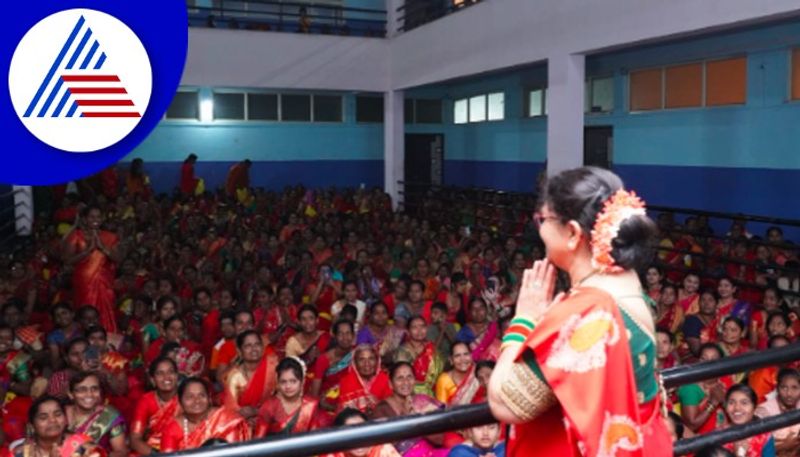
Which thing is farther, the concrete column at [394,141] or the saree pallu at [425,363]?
the concrete column at [394,141]

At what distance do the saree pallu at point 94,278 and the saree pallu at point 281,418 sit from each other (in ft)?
8.03

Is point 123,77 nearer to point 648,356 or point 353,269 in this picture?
point 648,356

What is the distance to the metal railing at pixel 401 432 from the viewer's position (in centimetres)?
116

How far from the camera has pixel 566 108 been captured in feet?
23.3

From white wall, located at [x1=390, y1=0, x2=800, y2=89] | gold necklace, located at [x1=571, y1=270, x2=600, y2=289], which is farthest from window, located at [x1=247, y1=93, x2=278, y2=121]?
gold necklace, located at [x1=571, y1=270, x2=600, y2=289]

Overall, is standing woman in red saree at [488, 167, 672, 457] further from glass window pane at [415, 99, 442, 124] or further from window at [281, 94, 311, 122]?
glass window pane at [415, 99, 442, 124]

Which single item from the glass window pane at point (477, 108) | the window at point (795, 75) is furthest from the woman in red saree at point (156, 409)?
the glass window pane at point (477, 108)

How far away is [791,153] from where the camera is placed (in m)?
7.57

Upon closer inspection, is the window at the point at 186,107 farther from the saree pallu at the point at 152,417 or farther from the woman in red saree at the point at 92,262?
the saree pallu at the point at 152,417

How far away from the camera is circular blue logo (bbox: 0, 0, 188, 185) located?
1.66 meters

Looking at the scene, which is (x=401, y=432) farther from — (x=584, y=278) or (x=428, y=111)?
(x=428, y=111)

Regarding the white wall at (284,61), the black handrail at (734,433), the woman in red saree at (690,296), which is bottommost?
the woman in red saree at (690,296)

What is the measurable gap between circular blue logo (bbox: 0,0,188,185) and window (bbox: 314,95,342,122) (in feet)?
40.7

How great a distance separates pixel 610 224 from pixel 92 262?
17.8 feet
